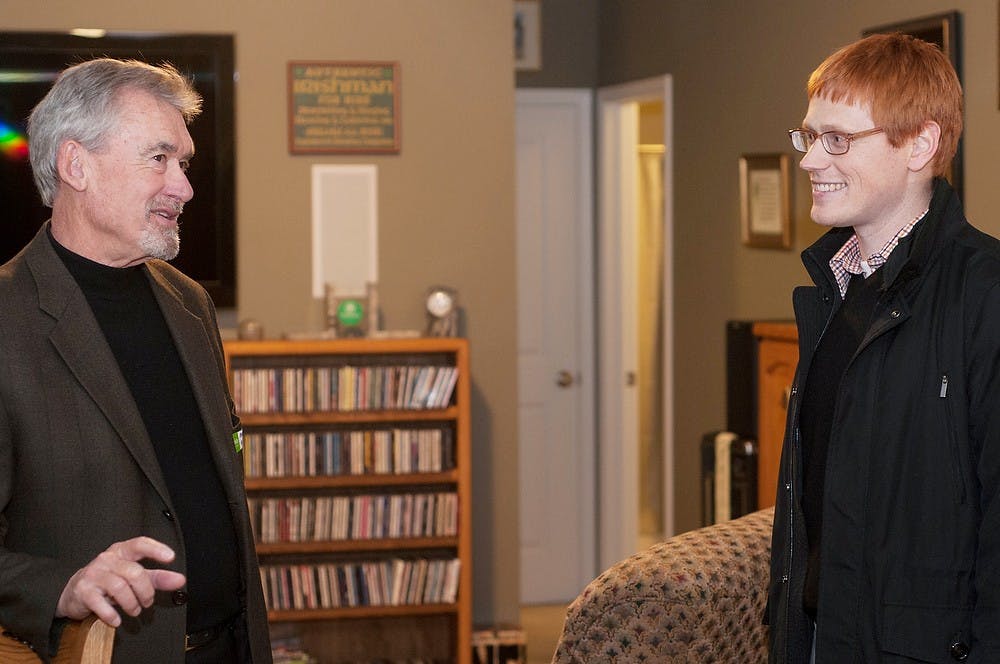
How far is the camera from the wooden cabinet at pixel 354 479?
4.61 metres

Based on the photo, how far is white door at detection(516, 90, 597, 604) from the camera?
20.8 ft

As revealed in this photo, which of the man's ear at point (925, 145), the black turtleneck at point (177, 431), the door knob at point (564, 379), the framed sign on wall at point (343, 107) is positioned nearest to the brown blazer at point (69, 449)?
the black turtleneck at point (177, 431)

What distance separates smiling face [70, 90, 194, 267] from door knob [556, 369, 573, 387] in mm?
4396

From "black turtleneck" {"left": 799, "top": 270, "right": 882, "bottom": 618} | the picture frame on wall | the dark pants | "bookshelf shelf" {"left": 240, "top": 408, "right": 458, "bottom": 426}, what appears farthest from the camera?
"bookshelf shelf" {"left": 240, "top": 408, "right": 458, "bottom": 426}

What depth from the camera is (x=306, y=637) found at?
4.89 m

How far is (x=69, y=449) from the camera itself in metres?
1.88

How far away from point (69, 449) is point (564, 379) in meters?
4.63

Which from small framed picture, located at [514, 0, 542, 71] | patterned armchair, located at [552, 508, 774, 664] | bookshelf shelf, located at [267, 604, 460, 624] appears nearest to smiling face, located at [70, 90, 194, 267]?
patterned armchair, located at [552, 508, 774, 664]

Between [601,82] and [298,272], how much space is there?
2.26m

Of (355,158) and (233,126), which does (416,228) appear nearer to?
(355,158)

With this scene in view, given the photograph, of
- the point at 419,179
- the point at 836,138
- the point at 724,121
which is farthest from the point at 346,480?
the point at 836,138

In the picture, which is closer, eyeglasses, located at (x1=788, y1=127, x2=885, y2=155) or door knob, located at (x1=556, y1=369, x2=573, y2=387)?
eyeglasses, located at (x1=788, y1=127, x2=885, y2=155)

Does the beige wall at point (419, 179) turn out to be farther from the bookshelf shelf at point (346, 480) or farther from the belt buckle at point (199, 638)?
the belt buckle at point (199, 638)

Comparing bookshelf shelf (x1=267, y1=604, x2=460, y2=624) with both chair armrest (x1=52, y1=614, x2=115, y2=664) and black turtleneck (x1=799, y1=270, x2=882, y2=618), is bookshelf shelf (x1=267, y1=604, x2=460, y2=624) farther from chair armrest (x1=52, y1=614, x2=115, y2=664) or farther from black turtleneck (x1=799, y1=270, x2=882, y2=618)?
chair armrest (x1=52, y1=614, x2=115, y2=664)
